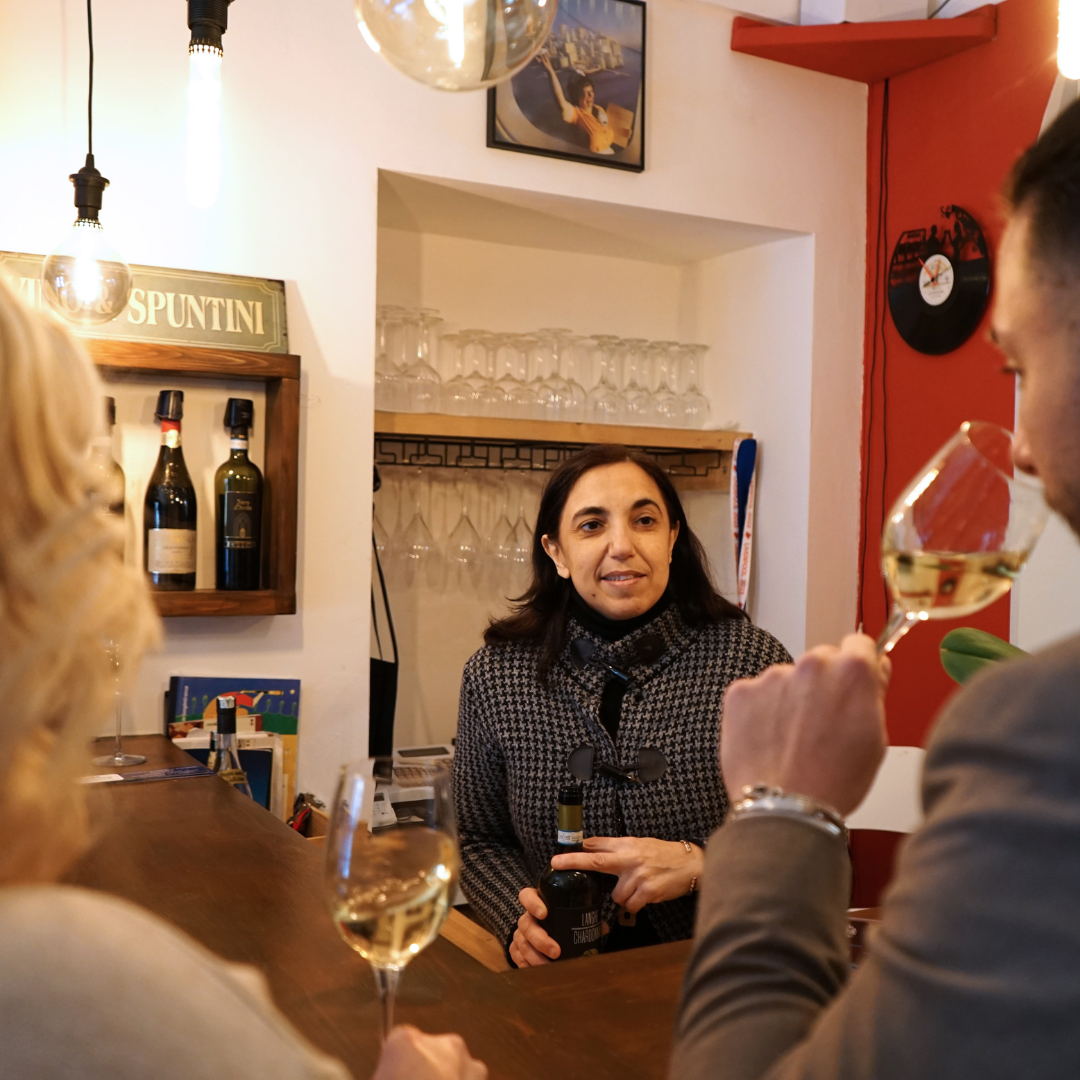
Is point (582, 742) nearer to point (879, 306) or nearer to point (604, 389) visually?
point (604, 389)

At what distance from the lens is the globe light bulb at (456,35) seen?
123 cm

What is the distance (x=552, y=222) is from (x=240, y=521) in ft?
3.98

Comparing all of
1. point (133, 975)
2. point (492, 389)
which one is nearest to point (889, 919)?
point (133, 975)

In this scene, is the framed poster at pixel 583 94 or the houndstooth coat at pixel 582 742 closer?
the houndstooth coat at pixel 582 742

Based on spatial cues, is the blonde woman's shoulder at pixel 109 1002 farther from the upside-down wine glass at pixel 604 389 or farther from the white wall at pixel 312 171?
the upside-down wine glass at pixel 604 389

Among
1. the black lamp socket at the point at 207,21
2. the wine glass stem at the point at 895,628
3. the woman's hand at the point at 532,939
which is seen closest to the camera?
the wine glass stem at the point at 895,628

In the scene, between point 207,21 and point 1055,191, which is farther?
point 207,21

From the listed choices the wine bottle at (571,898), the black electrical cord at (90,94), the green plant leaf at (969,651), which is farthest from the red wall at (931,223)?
the black electrical cord at (90,94)

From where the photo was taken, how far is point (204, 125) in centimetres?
202

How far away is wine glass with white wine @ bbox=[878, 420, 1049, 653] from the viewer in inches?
34.9

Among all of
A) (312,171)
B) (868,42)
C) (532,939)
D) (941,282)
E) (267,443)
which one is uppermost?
(868,42)

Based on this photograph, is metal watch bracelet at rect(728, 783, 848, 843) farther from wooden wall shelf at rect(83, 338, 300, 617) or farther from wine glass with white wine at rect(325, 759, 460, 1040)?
wooden wall shelf at rect(83, 338, 300, 617)

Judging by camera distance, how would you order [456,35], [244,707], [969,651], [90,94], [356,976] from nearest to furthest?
[356,976] → [456,35] → [969,651] → [90,94] → [244,707]

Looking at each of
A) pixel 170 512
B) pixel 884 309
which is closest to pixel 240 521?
pixel 170 512
